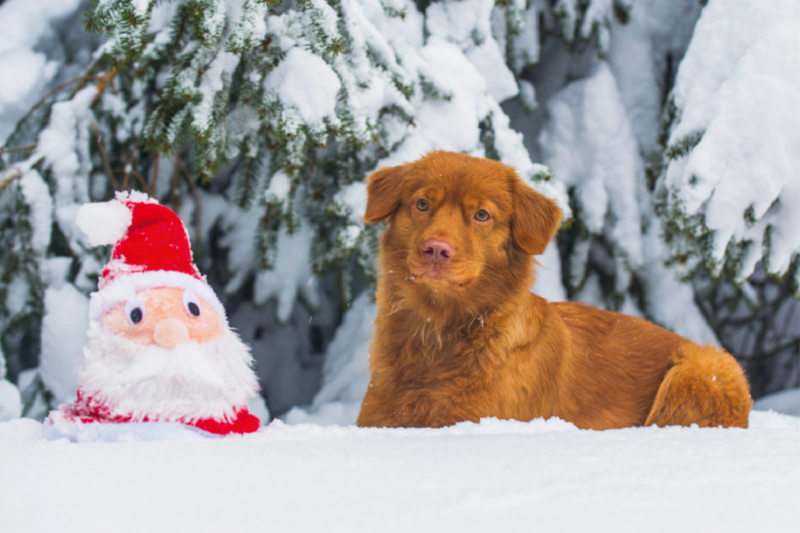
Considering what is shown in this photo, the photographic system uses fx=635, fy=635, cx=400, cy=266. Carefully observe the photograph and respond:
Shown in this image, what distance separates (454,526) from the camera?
111 cm

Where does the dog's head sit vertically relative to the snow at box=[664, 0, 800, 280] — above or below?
below

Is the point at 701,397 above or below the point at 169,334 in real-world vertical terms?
below

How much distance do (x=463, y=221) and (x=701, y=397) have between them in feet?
4.19

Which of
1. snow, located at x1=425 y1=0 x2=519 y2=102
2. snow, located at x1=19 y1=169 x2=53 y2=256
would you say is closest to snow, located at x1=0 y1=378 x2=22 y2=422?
snow, located at x1=19 y1=169 x2=53 y2=256

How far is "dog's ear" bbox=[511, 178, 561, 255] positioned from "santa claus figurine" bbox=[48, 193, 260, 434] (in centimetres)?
117

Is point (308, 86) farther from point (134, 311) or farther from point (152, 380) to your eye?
point (152, 380)

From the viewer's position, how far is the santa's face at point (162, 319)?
190cm

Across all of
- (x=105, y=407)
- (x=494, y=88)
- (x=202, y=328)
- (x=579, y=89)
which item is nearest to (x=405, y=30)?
(x=494, y=88)

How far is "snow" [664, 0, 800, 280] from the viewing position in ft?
9.84

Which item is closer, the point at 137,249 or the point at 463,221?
the point at 137,249

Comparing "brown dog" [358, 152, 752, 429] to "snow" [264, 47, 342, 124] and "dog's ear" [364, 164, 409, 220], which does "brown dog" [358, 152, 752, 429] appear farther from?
"snow" [264, 47, 342, 124]

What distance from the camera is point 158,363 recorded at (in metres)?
1.88

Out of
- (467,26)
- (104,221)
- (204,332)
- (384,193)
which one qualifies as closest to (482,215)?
(384,193)

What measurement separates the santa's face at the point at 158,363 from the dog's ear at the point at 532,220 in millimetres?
1253
